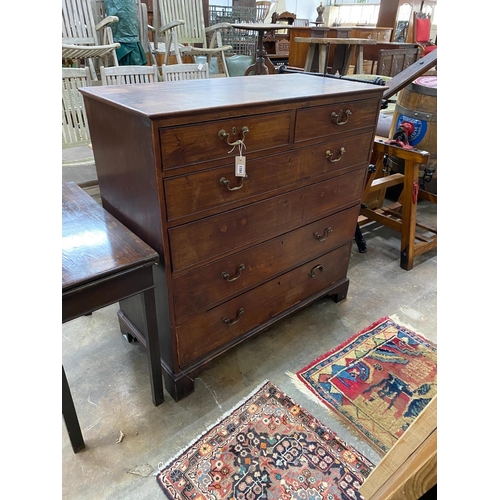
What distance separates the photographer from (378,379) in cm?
165

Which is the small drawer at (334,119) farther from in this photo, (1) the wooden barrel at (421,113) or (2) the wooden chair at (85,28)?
(2) the wooden chair at (85,28)

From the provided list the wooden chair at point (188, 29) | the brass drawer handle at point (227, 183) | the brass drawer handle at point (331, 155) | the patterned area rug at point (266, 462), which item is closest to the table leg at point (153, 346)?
the patterned area rug at point (266, 462)

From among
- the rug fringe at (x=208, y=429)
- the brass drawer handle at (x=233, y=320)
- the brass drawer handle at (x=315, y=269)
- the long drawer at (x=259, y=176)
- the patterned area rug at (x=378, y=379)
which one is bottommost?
the patterned area rug at (x=378, y=379)

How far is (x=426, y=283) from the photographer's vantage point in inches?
91.2

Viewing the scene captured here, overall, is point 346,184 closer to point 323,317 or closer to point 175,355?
point 323,317

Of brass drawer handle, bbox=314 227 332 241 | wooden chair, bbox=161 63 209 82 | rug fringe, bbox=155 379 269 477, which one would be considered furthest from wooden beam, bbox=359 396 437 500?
wooden chair, bbox=161 63 209 82

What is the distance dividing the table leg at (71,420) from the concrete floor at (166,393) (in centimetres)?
4

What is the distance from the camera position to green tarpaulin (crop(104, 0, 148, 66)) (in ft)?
11.4

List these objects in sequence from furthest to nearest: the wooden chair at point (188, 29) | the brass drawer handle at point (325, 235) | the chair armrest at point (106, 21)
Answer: the wooden chair at point (188, 29) < the chair armrest at point (106, 21) < the brass drawer handle at point (325, 235)

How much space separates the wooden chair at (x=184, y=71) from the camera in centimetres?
262

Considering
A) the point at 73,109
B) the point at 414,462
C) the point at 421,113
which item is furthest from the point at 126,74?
the point at 414,462
